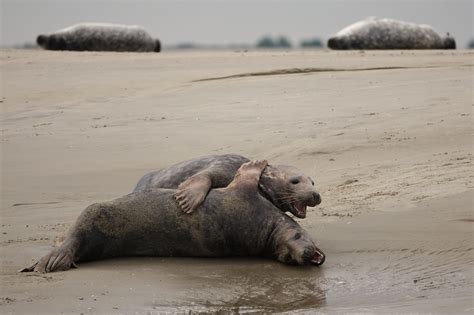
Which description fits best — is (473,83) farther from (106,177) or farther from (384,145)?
(106,177)

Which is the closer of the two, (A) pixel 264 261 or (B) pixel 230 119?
(A) pixel 264 261

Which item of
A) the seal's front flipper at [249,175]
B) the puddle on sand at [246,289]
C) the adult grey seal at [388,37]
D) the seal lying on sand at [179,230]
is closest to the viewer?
the puddle on sand at [246,289]

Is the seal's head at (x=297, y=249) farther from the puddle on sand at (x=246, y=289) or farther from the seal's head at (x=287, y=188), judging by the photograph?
the seal's head at (x=287, y=188)

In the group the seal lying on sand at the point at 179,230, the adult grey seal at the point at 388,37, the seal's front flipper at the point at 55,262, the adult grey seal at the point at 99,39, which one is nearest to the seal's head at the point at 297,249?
→ the seal lying on sand at the point at 179,230

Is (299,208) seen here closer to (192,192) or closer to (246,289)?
(192,192)

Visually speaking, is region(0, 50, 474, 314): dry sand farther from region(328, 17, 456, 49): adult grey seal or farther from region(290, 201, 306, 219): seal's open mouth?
region(328, 17, 456, 49): adult grey seal

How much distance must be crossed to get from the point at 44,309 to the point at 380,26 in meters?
16.2

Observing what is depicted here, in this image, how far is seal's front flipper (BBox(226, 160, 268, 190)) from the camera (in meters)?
6.41

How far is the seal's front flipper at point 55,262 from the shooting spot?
5.88 metres

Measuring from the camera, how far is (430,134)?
9.15 m

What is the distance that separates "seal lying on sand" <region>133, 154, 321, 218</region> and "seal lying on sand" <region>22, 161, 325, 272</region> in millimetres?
77

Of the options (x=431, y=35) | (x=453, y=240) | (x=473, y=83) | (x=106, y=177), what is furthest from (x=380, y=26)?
(x=453, y=240)

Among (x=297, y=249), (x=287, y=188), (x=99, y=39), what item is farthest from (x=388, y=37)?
(x=297, y=249)

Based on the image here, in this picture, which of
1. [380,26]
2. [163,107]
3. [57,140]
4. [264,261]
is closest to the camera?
[264,261]
